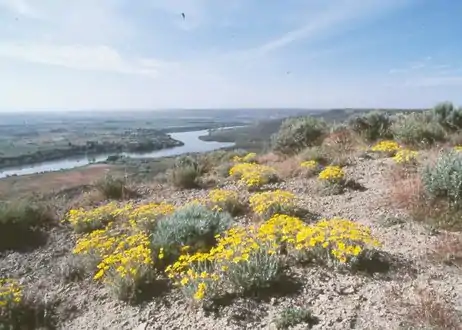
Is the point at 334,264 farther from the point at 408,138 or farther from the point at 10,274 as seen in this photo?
the point at 408,138

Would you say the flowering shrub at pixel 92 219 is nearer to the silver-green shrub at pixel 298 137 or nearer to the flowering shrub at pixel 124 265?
the flowering shrub at pixel 124 265

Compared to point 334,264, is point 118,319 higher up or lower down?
lower down

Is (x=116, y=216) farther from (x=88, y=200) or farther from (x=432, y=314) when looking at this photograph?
(x=432, y=314)

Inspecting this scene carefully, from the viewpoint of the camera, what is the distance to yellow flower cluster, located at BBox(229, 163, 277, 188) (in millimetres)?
8016

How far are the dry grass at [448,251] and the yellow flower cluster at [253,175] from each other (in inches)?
160

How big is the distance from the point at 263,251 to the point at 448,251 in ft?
6.93

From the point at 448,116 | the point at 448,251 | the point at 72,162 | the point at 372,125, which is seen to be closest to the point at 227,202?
the point at 448,251

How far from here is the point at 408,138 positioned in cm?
1044

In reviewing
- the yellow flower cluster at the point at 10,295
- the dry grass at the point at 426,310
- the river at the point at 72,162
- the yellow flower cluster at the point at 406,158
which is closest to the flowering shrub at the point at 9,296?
the yellow flower cluster at the point at 10,295

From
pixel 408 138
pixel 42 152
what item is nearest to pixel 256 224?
pixel 408 138

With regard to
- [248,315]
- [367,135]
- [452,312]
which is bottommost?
[248,315]

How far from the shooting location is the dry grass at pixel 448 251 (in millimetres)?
4039

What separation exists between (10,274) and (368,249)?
15.9 ft

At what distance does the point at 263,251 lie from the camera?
4168 mm
